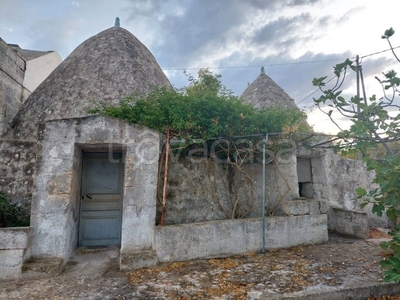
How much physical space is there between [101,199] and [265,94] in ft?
24.3

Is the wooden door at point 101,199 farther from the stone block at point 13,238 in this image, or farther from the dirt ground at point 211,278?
the stone block at point 13,238

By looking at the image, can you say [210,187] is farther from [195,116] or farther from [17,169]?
[17,169]

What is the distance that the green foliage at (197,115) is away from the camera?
4.57 metres

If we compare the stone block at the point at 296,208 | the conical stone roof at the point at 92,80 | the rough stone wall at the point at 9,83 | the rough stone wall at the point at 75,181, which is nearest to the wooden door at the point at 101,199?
the rough stone wall at the point at 75,181

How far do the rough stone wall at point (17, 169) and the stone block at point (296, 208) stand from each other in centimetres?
507

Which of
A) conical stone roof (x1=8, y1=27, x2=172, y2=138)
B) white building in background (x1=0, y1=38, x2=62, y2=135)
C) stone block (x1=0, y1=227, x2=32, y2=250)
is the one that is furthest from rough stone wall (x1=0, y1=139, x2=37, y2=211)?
white building in background (x1=0, y1=38, x2=62, y2=135)

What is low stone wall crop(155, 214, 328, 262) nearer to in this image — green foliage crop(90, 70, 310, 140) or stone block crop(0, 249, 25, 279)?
green foliage crop(90, 70, 310, 140)

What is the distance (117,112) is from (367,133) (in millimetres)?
4038

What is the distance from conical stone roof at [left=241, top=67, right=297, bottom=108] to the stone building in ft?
9.62

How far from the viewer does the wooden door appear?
500 cm

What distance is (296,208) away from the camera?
523 cm

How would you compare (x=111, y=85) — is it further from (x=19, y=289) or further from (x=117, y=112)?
(x=19, y=289)

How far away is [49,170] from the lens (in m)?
3.94

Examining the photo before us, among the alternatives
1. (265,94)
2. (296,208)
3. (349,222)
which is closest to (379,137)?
(296,208)
